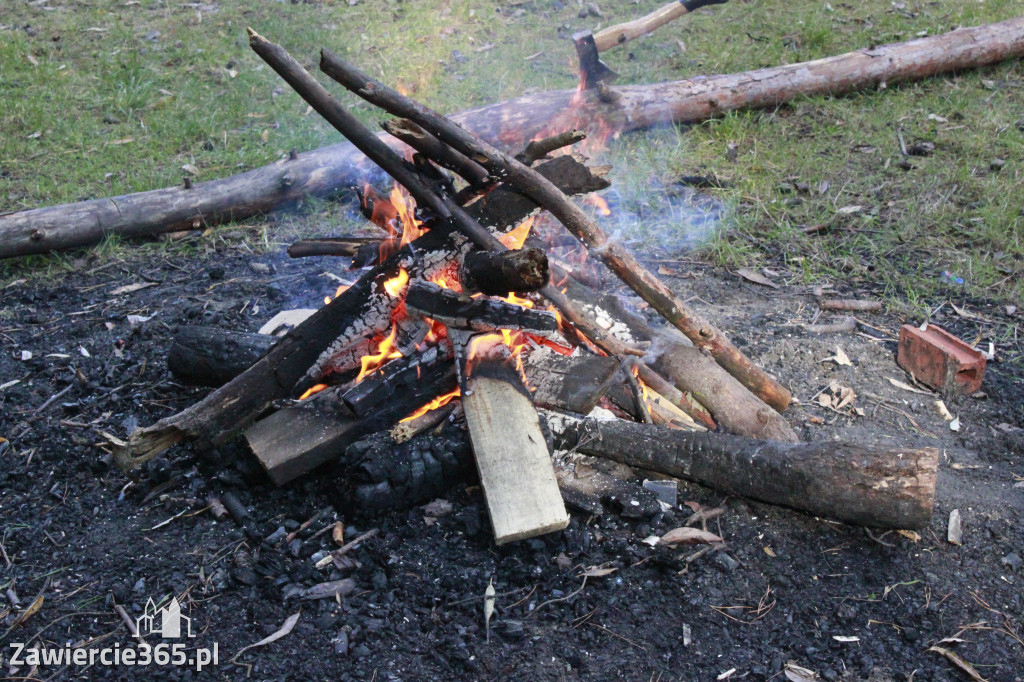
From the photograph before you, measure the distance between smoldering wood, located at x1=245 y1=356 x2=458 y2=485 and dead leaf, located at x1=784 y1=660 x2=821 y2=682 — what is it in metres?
1.78

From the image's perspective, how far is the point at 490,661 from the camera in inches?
110

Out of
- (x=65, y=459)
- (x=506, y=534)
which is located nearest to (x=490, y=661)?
(x=506, y=534)

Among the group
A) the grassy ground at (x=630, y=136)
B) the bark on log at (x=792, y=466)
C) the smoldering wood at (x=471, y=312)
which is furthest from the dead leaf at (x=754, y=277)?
the smoldering wood at (x=471, y=312)

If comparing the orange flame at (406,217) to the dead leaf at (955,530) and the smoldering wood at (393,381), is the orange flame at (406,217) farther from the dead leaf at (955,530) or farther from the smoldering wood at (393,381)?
the dead leaf at (955,530)

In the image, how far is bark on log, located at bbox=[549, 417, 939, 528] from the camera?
3109 mm

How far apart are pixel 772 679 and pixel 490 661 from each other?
1.01m

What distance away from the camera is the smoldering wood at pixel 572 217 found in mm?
3297

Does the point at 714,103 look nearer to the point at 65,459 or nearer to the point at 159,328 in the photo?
the point at 159,328

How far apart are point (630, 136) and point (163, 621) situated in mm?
5712

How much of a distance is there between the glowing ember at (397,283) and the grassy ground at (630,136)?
2811mm

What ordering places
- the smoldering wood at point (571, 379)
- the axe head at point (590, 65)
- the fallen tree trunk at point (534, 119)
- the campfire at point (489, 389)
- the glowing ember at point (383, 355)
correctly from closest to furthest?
the campfire at point (489, 389), the smoldering wood at point (571, 379), the glowing ember at point (383, 355), the fallen tree trunk at point (534, 119), the axe head at point (590, 65)

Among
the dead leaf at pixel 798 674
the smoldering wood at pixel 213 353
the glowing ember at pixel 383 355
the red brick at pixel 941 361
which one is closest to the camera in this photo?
the dead leaf at pixel 798 674

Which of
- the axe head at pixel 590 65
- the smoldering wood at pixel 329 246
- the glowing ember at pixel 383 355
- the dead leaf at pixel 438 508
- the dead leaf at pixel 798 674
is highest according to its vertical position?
the axe head at pixel 590 65

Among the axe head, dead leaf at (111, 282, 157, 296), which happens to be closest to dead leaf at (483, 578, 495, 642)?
dead leaf at (111, 282, 157, 296)
